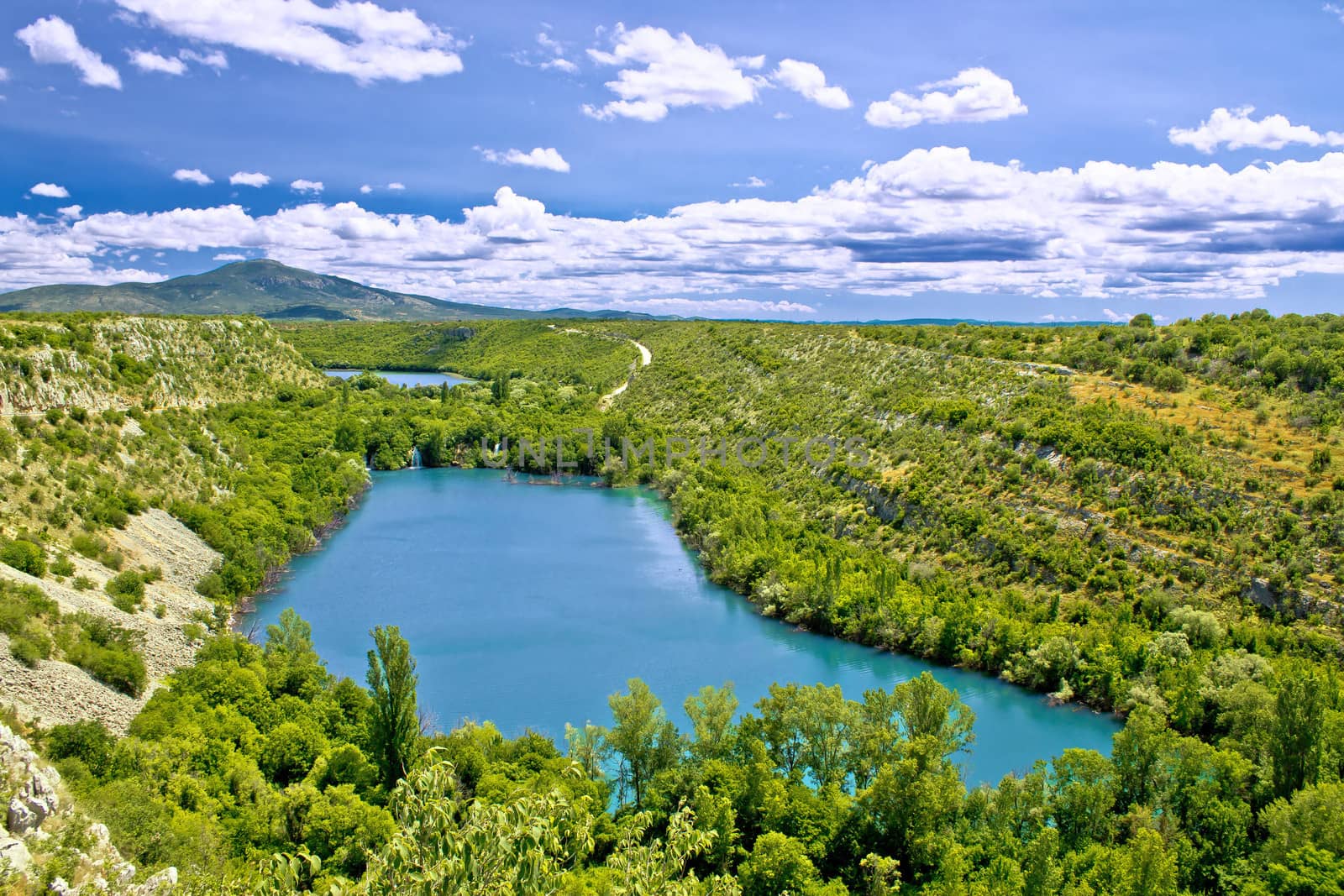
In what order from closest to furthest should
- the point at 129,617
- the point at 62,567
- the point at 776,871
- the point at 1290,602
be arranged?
the point at 776,871 < the point at 62,567 < the point at 129,617 < the point at 1290,602

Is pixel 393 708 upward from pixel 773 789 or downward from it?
upward

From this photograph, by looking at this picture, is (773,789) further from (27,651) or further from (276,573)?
(276,573)

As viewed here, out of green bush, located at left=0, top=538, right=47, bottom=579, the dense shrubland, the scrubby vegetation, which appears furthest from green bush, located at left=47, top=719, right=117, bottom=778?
the scrubby vegetation

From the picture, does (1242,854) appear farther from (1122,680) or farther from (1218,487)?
(1218,487)

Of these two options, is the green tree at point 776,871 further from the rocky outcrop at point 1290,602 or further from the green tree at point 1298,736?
the rocky outcrop at point 1290,602

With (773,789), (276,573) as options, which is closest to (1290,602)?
(773,789)

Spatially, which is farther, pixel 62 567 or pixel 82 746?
pixel 62 567

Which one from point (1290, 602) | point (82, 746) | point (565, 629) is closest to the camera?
point (82, 746)
